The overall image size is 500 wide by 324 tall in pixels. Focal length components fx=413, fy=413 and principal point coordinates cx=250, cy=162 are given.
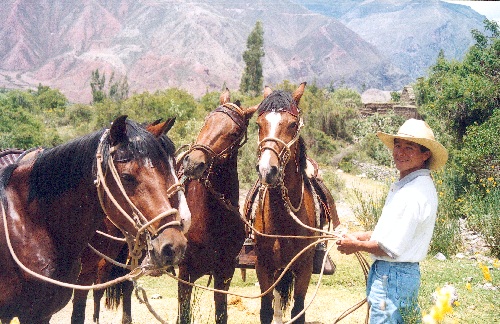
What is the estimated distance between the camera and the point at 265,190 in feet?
12.9

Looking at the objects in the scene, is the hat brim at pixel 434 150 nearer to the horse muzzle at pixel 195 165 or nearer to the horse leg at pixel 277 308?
the horse muzzle at pixel 195 165

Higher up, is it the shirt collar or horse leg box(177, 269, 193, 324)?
the shirt collar

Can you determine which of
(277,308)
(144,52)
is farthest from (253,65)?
(144,52)

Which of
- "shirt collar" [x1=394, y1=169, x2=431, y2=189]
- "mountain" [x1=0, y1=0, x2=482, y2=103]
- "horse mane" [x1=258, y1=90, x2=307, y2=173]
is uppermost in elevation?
"mountain" [x1=0, y1=0, x2=482, y2=103]

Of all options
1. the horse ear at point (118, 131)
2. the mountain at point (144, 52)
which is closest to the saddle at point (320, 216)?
the horse ear at point (118, 131)

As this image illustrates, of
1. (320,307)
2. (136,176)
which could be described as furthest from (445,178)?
(136,176)

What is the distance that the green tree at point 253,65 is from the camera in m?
54.0

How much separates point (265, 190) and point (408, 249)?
5.41ft

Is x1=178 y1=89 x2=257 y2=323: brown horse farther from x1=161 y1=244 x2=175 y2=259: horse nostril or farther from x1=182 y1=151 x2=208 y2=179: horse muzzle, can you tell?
x1=161 y1=244 x2=175 y2=259: horse nostril

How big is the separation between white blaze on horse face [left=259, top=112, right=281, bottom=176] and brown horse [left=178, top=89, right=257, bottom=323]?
0.37 metres

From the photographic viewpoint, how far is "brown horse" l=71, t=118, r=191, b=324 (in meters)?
2.50

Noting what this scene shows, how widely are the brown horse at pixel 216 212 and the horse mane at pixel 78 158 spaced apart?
3.77ft

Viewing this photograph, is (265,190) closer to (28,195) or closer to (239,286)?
(28,195)

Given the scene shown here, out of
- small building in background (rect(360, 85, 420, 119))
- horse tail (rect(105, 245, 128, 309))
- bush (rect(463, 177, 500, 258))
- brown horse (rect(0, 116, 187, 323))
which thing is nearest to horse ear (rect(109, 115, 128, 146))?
brown horse (rect(0, 116, 187, 323))
